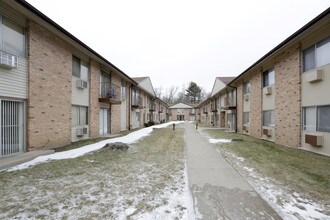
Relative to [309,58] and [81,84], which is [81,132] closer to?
[81,84]

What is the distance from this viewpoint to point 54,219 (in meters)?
2.98

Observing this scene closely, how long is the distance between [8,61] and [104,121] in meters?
8.96

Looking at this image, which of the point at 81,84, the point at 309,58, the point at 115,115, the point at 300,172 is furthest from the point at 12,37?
the point at 309,58

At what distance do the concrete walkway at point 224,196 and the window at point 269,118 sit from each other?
8.31 meters

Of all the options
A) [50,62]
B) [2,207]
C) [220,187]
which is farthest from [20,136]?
[220,187]

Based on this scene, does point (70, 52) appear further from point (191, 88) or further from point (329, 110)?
point (191, 88)

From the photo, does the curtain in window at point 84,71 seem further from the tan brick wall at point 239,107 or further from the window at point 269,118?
the tan brick wall at point 239,107

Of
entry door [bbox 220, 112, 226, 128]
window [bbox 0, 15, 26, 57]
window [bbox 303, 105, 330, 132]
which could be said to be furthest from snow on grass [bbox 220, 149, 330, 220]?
entry door [bbox 220, 112, 226, 128]

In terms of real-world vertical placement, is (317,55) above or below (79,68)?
below

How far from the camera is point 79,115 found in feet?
38.4

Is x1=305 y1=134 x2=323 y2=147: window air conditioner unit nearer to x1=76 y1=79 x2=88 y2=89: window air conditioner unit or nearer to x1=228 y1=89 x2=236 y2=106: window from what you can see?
x1=76 y1=79 x2=88 y2=89: window air conditioner unit

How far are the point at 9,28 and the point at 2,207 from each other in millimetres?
6829

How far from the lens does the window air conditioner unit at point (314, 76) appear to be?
8164 mm

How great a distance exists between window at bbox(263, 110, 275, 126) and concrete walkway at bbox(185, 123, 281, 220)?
831cm
